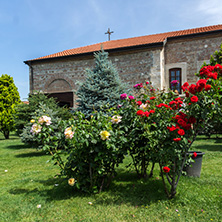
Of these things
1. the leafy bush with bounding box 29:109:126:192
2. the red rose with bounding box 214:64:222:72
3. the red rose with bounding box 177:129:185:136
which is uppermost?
the red rose with bounding box 214:64:222:72

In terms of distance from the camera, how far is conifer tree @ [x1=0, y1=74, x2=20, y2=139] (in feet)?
47.8

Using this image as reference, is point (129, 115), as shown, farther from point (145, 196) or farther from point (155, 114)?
point (145, 196)

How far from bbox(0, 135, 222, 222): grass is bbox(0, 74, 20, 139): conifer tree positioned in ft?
37.6

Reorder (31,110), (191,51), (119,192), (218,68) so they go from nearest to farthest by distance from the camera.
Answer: (218,68) → (119,192) → (31,110) → (191,51)

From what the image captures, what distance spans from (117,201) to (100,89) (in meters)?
4.62

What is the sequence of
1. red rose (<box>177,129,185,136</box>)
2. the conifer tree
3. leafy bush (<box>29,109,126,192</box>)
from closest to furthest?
red rose (<box>177,129,185,136</box>) → leafy bush (<box>29,109,126,192</box>) → the conifer tree

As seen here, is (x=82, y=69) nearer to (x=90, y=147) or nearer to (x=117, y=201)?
(x=90, y=147)

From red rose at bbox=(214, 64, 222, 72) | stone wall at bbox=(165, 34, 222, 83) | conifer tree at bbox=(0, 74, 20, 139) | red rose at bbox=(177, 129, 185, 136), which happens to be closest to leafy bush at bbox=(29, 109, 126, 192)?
red rose at bbox=(177, 129, 185, 136)

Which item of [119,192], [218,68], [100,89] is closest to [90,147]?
[119,192]

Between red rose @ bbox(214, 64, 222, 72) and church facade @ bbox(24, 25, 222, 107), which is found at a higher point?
church facade @ bbox(24, 25, 222, 107)

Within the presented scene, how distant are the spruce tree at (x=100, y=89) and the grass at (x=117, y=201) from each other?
3173mm

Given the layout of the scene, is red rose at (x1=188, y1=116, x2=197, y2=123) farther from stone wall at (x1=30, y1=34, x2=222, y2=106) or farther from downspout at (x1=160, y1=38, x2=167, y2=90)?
downspout at (x1=160, y1=38, x2=167, y2=90)

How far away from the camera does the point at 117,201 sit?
10.3 feet

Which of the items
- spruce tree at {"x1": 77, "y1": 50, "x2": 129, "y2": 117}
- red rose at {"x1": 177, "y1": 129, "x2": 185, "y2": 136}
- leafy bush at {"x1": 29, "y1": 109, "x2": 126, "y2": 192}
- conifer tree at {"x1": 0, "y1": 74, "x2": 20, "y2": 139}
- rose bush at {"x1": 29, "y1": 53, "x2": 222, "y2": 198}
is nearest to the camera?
red rose at {"x1": 177, "y1": 129, "x2": 185, "y2": 136}
